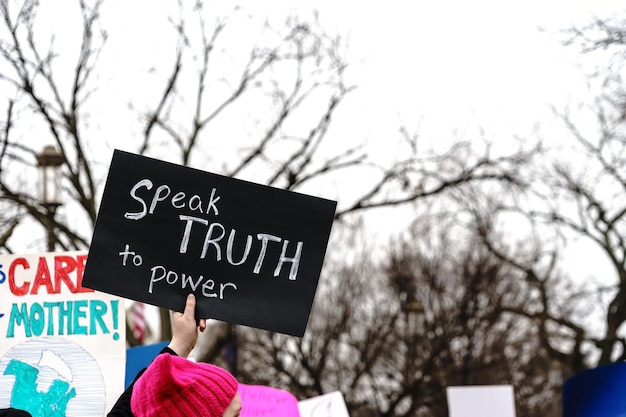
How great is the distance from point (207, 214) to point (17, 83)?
309 inches

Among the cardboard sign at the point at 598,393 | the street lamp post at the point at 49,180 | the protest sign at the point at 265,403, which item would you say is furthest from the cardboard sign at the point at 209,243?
the street lamp post at the point at 49,180

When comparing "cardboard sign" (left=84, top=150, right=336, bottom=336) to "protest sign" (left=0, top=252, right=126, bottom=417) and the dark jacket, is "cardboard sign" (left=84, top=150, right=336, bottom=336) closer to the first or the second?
the dark jacket

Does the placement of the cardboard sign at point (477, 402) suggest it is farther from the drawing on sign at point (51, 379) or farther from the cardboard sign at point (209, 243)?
the cardboard sign at point (209, 243)

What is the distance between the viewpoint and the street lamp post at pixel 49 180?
1102 cm

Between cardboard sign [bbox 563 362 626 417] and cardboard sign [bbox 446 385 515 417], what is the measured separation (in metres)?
2.45

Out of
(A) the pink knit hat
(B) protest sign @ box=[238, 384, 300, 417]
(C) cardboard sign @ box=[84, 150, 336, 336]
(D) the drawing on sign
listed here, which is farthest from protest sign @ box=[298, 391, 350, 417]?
(A) the pink knit hat

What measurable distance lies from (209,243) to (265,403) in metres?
2.80

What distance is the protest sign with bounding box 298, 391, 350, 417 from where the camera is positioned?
724cm

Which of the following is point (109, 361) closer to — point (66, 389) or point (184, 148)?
point (66, 389)

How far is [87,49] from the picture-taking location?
11.6m

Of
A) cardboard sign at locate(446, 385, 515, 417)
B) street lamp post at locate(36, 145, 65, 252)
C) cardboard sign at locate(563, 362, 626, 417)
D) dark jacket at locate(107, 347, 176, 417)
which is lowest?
dark jacket at locate(107, 347, 176, 417)

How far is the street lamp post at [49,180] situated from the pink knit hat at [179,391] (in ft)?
26.3

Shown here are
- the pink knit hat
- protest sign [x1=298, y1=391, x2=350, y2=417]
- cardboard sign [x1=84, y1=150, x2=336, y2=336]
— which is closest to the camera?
the pink knit hat

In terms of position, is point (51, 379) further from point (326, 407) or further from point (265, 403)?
point (326, 407)
